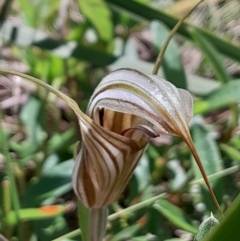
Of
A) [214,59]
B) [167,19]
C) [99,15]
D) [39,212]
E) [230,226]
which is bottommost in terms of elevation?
[230,226]

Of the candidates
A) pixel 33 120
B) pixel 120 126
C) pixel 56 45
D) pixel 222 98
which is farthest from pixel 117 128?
pixel 56 45

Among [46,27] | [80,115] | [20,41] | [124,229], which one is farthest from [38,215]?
[46,27]

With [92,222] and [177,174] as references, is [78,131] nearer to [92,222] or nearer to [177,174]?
[177,174]

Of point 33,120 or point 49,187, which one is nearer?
point 49,187

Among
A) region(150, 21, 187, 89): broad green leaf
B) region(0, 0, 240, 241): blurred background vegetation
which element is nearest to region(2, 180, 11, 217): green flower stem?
region(0, 0, 240, 241): blurred background vegetation

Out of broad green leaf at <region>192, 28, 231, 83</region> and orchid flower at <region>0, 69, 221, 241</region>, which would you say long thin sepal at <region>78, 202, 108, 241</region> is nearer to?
orchid flower at <region>0, 69, 221, 241</region>

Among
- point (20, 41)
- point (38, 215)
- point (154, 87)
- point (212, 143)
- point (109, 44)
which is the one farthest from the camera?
point (109, 44)

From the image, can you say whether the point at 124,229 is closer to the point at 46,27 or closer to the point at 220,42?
the point at 220,42
